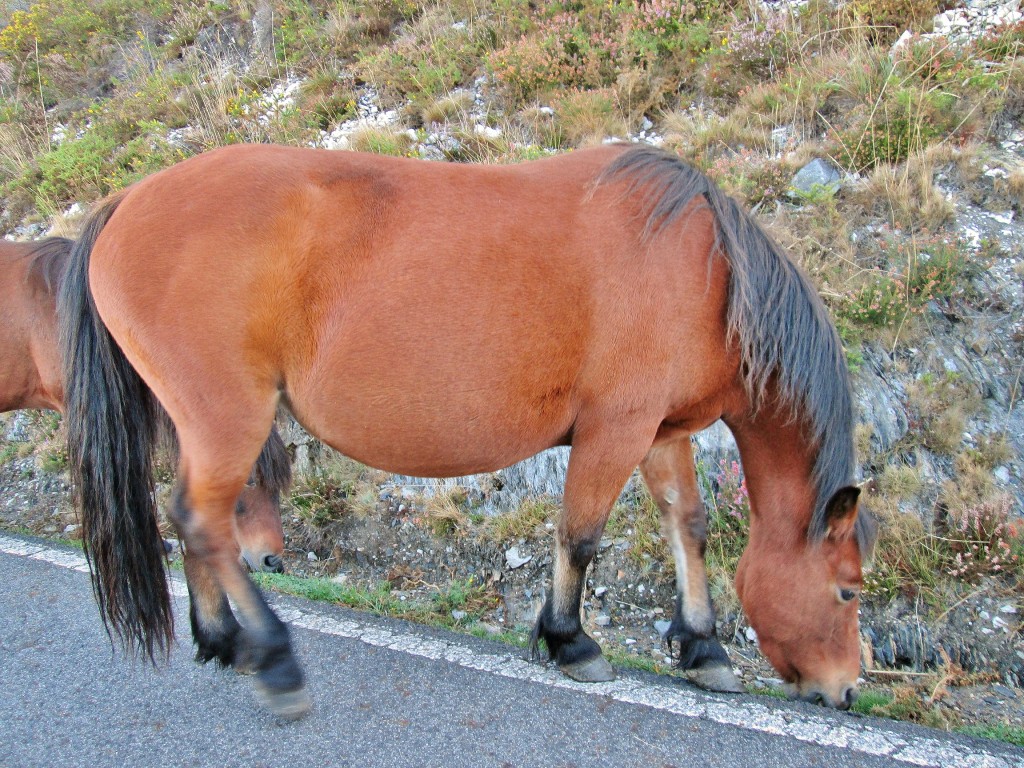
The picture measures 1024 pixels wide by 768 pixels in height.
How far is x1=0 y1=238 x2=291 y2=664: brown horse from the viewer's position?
13.5ft

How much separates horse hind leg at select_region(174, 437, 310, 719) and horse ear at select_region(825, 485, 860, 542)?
6.86 ft

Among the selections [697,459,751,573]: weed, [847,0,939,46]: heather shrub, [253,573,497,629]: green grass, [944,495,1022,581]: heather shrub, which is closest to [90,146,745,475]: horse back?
[253,573,497,629]: green grass

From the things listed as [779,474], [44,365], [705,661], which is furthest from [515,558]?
[44,365]

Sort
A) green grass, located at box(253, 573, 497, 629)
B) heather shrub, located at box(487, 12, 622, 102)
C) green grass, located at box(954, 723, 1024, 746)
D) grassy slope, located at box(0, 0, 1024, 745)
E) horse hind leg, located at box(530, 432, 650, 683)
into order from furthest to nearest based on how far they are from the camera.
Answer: heather shrub, located at box(487, 12, 622, 102), grassy slope, located at box(0, 0, 1024, 745), green grass, located at box(253, 573, 497, 629), horse hind leg, located at box(530, 432, 650, 683), green grass, located at box(954, 723, 1024, 746)

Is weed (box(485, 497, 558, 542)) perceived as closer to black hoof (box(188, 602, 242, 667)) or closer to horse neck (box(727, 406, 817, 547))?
horse neck (box(727, 406, 817, 547))

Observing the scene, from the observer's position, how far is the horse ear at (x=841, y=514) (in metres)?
2.71

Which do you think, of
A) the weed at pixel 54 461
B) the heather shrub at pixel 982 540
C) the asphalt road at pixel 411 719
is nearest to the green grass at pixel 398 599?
the asphalt road at pixel 411 719

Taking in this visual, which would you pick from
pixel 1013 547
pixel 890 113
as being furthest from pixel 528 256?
pixel 890 113

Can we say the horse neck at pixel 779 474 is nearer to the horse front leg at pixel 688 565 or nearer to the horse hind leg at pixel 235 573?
the horse front leg at pixel 688 565

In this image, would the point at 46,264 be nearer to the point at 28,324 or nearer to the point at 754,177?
the point at 28,324

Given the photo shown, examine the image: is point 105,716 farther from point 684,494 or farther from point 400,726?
→ point 684,494

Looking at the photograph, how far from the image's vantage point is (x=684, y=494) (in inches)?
133

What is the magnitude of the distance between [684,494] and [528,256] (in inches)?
56.5

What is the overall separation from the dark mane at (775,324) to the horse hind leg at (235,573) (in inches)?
72.6
